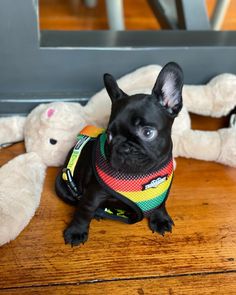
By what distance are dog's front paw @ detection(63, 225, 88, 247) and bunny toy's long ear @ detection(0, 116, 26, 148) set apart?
388mm

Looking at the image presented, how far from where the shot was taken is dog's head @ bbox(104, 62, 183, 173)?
2.84ft

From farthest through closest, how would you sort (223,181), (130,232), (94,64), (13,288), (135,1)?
(135,1), (94,64), (223,181), (130,232), (13,288)

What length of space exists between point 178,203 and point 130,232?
0.16 m

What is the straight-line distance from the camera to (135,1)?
217cm

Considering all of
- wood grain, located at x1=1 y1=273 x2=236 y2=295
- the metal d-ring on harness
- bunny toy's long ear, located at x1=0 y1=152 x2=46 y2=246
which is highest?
the metal d-ring on harness

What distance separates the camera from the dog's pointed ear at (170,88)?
2.86 ft

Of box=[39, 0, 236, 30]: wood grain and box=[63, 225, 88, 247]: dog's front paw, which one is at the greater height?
box=[39, 0, 236, 30]: wood grain

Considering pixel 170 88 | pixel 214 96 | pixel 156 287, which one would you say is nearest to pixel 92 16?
pixel 214 96

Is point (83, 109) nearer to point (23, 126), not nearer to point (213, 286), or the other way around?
point (23, 126)

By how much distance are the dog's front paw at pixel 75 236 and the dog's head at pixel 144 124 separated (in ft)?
0.62

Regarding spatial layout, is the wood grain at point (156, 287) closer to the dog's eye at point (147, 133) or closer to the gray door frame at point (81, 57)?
the dog's eye at point (147, 133)

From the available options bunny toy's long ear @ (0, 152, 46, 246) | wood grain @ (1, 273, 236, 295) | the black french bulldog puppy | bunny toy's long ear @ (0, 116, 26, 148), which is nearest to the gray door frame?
bunny toy's long ear @ (0, 116, 26, 148)

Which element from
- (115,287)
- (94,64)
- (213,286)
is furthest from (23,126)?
(213,286)

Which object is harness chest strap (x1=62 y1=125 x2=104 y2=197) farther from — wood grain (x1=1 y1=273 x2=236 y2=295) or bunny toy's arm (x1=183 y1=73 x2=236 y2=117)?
bunny toy's arm (x1=183 y1=73 x2=236 y2=117)
